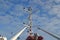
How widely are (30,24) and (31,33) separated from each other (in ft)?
15.6

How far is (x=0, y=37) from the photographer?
247 feet

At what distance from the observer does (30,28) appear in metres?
106

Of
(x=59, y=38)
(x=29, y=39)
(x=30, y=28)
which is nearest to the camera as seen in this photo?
(x=59, y=38)

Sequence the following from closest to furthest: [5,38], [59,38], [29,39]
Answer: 1. [5,38]
2. [59,38]
3. [29,39]

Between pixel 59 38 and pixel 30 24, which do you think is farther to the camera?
pixel 30 24

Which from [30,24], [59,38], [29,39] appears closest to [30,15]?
[30,24]

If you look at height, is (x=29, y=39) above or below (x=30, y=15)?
below

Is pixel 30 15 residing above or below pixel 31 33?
above

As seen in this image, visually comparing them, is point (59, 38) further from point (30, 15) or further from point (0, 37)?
point (30, 15)

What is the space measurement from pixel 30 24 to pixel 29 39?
12459 mm

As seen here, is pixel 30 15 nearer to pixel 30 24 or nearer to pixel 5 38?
pixel 30 24

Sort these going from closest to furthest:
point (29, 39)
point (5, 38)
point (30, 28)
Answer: point (5, 38) → point (30, 28) → point (29, 39)

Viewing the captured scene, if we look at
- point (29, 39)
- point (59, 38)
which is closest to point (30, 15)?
point (29, 39)

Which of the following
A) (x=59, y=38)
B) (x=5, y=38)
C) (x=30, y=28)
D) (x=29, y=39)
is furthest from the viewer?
(x=29, y=39)
